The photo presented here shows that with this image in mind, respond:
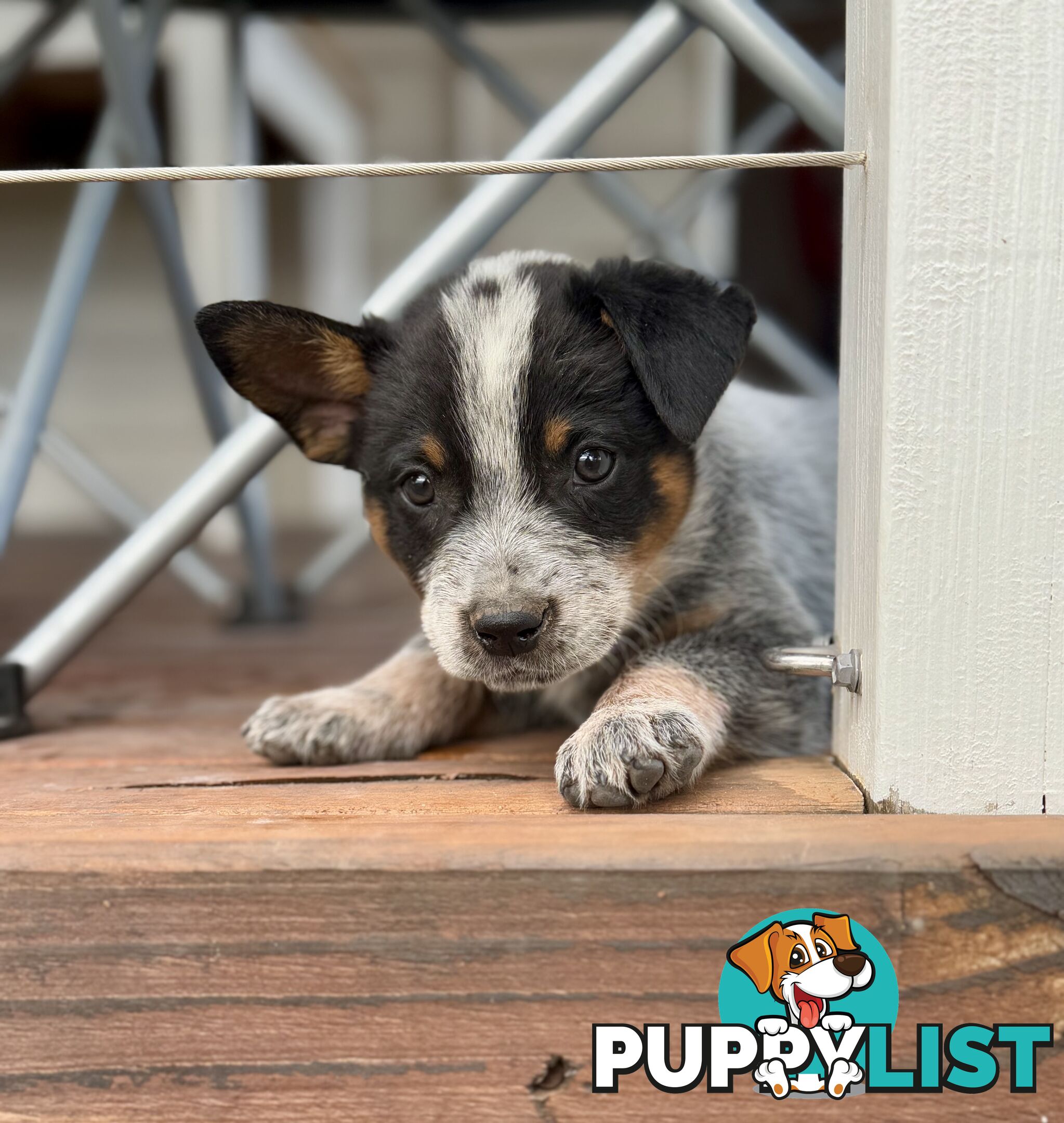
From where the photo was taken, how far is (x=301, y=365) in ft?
8.00

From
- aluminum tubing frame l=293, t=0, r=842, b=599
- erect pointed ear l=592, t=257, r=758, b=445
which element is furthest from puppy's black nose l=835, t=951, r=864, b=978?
aluminum tubing frame l=293, t=0, r=842, b=599

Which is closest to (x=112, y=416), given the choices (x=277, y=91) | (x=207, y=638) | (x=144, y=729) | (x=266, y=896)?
(x=277, y=91)

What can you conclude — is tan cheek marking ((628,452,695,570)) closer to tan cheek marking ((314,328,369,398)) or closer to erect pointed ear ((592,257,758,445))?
erect pointed ear ((592,257,758,445))

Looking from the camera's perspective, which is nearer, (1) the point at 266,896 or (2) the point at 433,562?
(1) the point at 266,896

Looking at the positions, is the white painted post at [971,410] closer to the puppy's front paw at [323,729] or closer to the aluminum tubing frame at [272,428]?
the aluminum tubing frame at [272,428]

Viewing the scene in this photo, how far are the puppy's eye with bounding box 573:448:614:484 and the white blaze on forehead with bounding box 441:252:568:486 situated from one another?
0.12 m

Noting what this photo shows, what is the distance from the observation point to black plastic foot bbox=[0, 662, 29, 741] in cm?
238

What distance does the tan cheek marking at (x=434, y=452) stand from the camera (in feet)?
7.41

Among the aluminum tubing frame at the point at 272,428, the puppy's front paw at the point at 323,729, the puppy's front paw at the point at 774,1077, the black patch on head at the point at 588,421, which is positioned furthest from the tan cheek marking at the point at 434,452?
the puppy's front paw at the point at 774,1077

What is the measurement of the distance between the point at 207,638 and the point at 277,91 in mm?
6684

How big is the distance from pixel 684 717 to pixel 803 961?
556 millimetres

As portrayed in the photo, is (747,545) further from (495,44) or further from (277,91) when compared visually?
(495,44)

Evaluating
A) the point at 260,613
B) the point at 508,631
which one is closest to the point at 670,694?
the point at 508,631

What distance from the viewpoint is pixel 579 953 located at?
141 centimetres
